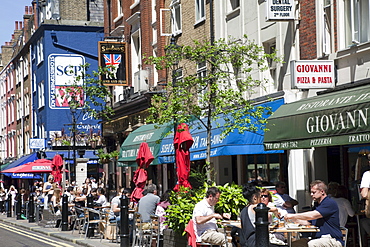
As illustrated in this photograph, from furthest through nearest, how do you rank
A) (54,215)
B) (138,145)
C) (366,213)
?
(138,145), (54,215), (366,213)

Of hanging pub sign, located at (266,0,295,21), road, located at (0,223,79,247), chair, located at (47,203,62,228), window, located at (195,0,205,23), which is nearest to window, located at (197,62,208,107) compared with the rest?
window, located at (195,0,205,23)

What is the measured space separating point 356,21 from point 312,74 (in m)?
1.57

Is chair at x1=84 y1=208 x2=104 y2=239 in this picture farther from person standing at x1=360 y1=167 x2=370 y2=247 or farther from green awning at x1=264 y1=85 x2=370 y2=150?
person standing at x1=360 y1=167 x2=370 y2=247

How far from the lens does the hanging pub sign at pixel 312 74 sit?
17.0 meters

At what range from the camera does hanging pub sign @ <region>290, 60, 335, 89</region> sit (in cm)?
1703

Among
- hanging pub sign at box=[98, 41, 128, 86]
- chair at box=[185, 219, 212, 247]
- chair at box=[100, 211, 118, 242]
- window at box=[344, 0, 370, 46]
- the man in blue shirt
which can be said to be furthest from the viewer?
hanging pub sign at box=[98, 41, 128, 86]

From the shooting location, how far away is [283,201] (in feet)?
50.5

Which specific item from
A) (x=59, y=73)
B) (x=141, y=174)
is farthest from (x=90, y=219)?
(x=59, y=73)

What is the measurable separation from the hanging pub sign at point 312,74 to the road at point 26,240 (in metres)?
7.81

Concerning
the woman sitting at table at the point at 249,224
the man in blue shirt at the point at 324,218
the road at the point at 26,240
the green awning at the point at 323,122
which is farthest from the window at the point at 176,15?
the man in blue shirt at the point at 324,218

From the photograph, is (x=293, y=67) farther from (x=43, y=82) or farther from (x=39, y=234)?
(x=43, y=82)

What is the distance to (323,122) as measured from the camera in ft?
48.2

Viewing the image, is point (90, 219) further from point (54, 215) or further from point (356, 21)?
point (356, 21)

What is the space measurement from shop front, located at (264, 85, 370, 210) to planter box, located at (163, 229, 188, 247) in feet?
10.8
